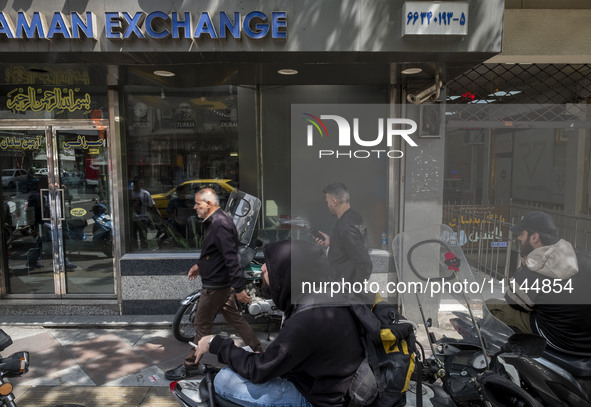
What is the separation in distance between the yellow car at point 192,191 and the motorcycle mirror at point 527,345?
4.18 metres

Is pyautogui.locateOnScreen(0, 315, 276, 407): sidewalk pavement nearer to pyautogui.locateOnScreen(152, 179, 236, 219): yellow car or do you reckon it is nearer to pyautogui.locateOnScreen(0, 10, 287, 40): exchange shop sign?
pyautogui.locateOnScreen(152, 179, 236, 219): yellow car

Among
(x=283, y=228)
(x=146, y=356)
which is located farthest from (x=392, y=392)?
(x=283, y=228)

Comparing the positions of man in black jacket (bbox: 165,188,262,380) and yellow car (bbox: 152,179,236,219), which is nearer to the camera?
man in black jacket (bbox: 165,188,262,380)

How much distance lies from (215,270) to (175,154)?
2500 mm

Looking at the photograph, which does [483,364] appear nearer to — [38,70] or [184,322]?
[184,322]

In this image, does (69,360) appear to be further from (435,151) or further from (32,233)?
(435,151)

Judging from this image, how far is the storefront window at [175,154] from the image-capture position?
5.82 m

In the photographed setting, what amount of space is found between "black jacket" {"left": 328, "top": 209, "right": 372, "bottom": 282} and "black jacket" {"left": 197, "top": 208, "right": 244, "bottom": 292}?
968 millimetres

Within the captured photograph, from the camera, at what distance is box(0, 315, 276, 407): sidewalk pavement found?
12.2 ft

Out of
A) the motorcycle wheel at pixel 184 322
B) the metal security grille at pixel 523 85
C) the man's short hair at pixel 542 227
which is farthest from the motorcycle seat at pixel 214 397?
the metal security grille at pixel 523 85

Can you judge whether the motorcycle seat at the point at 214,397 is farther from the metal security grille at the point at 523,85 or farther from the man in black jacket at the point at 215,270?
the metal security grille at the point at 523,85

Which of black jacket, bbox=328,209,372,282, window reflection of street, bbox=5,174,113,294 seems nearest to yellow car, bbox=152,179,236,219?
window reflection of street, bbox=5,174,113,294

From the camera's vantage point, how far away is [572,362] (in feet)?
9.33

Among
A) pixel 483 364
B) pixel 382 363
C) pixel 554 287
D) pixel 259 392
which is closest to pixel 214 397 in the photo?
pixel 259 392
